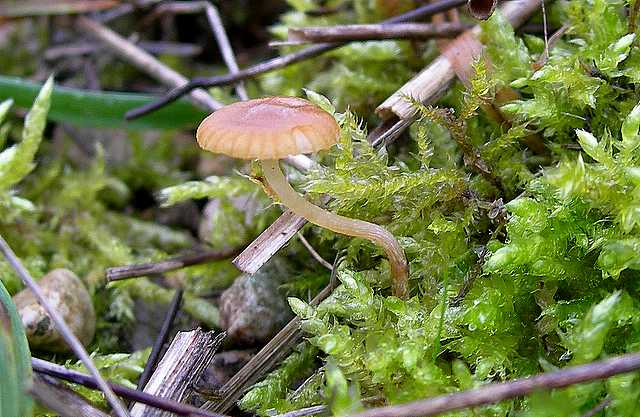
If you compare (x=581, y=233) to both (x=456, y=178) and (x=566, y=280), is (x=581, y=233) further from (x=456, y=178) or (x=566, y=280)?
(x=456, y=178)

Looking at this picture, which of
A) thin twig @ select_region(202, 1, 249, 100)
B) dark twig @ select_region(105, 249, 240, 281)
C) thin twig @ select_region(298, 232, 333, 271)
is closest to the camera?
thin twig @ select_region(298, 232, 333, 271)

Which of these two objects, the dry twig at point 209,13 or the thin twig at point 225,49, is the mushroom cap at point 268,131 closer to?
the thin twig at point 225,49

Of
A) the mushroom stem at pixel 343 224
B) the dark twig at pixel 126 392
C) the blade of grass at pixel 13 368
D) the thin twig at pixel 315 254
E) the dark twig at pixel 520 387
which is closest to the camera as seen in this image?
the dark twig at pixel 520 387

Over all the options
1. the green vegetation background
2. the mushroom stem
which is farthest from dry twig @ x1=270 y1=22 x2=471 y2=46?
the mushroom stem

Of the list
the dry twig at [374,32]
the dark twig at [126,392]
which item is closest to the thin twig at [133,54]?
the dry twig at [374,32]

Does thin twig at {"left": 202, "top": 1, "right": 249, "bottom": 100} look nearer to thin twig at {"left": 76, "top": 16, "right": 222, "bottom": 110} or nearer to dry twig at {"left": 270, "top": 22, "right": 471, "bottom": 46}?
thin twig at {"left": 76, "top": 16, "right": 222, "bottom": 110}

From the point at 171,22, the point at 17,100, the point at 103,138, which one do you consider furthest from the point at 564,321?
the point at 171,22
